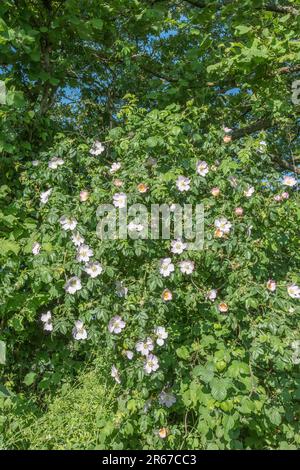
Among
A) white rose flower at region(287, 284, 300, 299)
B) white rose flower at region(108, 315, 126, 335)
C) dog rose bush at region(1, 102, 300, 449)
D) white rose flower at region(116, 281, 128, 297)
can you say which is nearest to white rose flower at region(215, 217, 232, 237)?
dog rose bush at region(1, 102, 300, 449)

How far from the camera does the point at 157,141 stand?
7.24ft

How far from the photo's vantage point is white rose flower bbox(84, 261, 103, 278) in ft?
6.54

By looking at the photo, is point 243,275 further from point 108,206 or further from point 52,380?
point 52,380

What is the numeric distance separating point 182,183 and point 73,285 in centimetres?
77

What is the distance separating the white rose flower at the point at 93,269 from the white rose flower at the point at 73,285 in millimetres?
72

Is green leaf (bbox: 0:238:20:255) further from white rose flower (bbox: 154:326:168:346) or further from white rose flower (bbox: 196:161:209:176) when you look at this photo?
white rose flower (bbox: 196:161:209:176)

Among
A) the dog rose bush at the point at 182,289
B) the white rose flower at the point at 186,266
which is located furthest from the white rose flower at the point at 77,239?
the white rose flower at the point at 186,266

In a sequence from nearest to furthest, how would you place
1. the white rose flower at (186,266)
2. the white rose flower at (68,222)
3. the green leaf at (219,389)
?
the green leaf at (219,389) < the white rose flower at (186,266) < the white rose flower at (68,222)

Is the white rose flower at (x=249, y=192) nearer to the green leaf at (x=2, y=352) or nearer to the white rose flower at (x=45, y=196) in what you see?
the white rose flower at (x=45, y=196)

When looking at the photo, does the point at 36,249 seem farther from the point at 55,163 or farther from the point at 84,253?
the point at 55,163

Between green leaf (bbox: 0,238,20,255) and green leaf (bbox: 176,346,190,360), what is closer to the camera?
green leaf (bbox: 176,346,190,360)

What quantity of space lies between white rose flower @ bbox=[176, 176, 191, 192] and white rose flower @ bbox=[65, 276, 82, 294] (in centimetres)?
71

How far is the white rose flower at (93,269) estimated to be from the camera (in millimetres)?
1993
